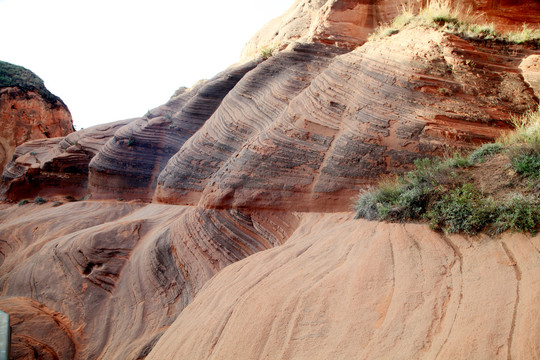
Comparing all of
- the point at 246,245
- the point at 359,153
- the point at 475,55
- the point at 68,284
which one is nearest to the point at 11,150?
the point at 68,284

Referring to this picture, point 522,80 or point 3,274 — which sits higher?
point 522,80

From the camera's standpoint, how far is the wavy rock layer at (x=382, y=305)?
2570mm

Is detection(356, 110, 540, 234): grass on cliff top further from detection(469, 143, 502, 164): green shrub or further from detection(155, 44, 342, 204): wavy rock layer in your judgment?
detection(155, 44, 342, 204): wavy rock layer

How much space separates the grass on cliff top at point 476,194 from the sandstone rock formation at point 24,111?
947 inches

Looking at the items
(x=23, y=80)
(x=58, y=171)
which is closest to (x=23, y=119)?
(x=23, y=80)

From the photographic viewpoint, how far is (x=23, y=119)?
21797 millimetres

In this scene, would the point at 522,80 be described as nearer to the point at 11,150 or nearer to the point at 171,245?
the point at 171,245

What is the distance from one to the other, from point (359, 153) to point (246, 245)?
286 centimetres

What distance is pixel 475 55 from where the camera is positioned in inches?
297

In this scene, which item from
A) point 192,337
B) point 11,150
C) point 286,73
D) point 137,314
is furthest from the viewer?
point 11,150

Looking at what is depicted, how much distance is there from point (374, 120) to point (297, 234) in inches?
112

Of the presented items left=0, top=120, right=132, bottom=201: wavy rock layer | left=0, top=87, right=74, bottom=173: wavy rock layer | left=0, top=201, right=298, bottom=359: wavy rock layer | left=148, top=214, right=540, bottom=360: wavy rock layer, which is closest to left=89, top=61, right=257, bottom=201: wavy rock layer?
left=0, top=120, right=132, bottom=201: wavy rock layer

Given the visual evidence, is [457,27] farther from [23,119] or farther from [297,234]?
[23,119]

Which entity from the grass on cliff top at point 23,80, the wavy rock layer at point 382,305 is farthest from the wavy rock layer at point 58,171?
the wavy rock layer at point 382,305
